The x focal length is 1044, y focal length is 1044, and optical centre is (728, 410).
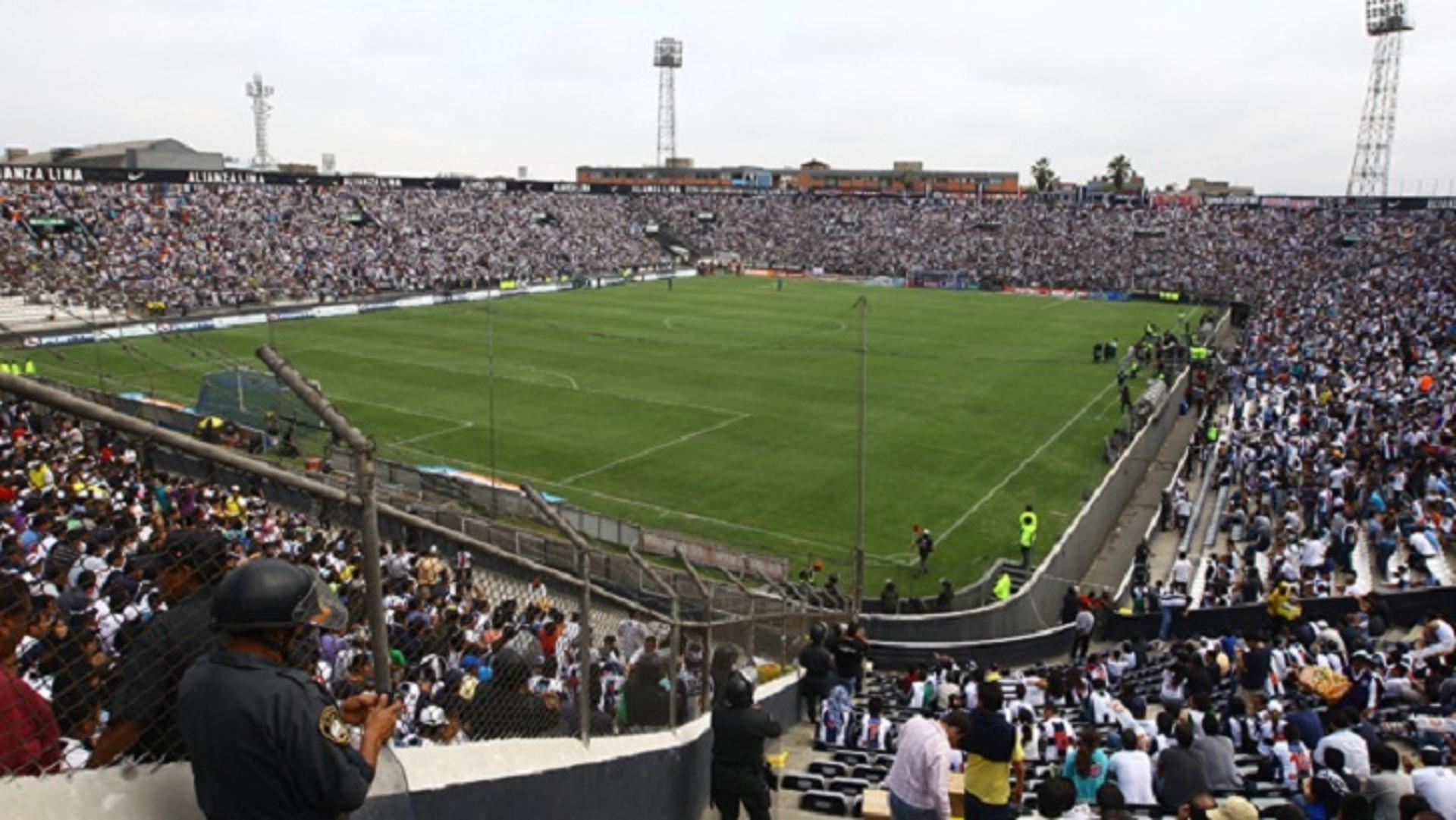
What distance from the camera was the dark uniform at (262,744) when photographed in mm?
3168

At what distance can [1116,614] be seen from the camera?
19547mm

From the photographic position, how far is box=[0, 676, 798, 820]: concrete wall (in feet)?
11.3

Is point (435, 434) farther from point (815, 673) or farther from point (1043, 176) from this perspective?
point (1043, 176)

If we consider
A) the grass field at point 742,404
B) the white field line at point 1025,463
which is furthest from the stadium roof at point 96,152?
the white field line at point 1025,463

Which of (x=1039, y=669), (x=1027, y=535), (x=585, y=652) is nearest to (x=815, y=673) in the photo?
(x=1039, y=669)

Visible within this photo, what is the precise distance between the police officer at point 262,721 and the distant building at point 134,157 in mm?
99079

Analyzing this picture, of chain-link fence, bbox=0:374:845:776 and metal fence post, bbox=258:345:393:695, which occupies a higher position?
metal fence post, bbox=258:345:393:695

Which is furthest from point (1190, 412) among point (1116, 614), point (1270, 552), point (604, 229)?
point (604, 229)

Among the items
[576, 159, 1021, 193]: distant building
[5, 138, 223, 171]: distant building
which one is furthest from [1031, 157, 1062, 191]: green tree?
[5, 138, 223, 171]: distant building

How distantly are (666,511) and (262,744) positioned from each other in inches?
946

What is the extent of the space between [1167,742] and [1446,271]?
5395 cm

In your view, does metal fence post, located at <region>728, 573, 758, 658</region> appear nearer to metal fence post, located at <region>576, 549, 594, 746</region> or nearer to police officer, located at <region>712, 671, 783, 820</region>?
police officer, located at <region>712, 671, 783, 820</region>

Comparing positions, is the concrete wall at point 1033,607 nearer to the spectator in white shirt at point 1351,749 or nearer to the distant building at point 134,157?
the spectator in white shirt at point 1351,749

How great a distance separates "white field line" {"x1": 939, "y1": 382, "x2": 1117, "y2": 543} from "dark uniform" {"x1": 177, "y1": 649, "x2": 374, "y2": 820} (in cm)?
2329
